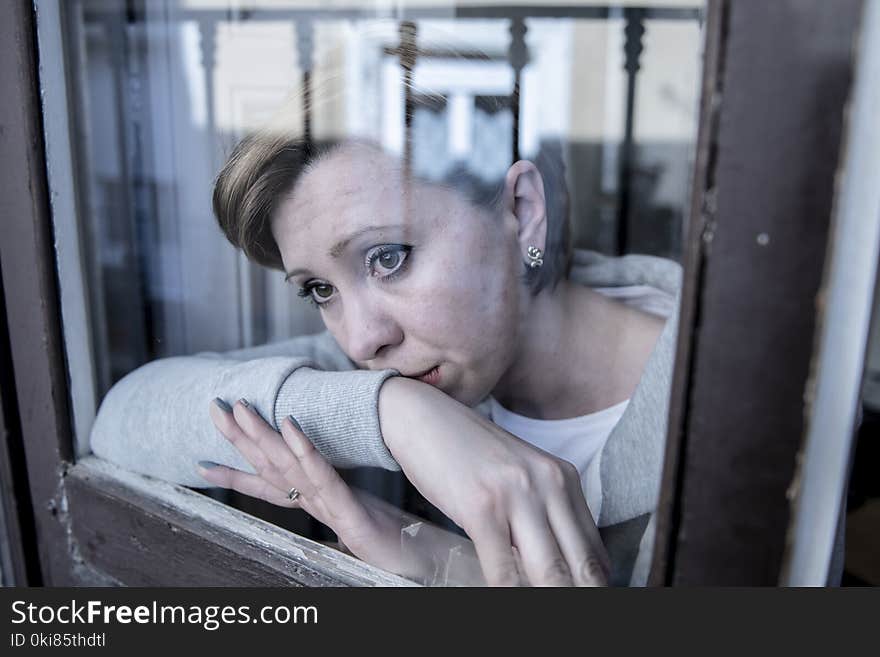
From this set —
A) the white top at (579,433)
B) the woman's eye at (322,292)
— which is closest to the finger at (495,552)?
the white top at (579,433)

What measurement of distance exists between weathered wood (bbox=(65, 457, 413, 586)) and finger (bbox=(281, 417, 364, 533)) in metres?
0.05

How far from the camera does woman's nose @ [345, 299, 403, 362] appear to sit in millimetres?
856

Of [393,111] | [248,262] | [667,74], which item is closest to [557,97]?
[667,74]

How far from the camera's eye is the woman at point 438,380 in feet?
2.45

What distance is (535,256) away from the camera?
3.05 ft

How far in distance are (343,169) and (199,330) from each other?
0.51m

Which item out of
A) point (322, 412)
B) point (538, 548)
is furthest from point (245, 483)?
point (538, 548)

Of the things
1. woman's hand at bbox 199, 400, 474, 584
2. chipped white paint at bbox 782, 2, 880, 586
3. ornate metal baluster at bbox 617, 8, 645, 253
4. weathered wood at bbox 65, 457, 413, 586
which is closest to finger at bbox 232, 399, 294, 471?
woman's hand at bbox 199, 400, 474, 584

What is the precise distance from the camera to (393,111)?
0.83m

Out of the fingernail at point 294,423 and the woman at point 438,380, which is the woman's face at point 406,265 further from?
the fingernail at point 294,423

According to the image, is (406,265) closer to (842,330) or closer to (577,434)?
(577,434)

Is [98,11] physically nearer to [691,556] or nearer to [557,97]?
[557,97]

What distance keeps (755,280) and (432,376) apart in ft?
1.35

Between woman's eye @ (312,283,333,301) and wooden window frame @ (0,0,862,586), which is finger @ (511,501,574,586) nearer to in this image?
wooden window frame @ (0,0,862,586)
